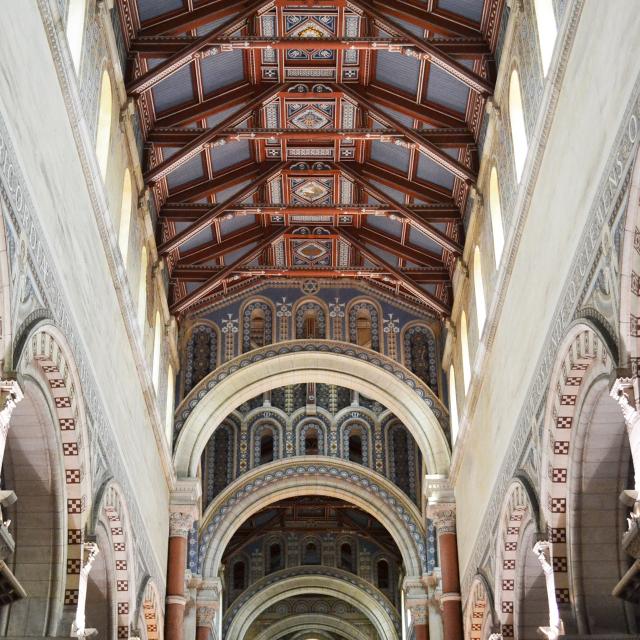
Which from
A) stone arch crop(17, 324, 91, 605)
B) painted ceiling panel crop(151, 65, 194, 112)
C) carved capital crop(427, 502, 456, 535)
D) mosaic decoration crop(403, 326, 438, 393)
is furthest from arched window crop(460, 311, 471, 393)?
stone arch crop(17, 324, 91, 605)

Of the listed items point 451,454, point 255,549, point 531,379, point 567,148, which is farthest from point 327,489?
point 567,148

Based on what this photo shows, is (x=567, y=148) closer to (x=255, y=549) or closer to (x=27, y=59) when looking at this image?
(x=27, y=59)

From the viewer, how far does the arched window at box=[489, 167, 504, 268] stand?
61.6 feet

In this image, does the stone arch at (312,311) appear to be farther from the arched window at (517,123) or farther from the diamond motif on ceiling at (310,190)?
the arched window at (517,123)

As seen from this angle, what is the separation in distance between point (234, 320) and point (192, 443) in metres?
3.12

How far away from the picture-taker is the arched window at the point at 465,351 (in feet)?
73.4

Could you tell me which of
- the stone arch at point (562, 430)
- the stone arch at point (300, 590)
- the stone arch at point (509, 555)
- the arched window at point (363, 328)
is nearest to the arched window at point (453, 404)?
the arched window at point (363, 328)

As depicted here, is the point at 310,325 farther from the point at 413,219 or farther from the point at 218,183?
the point at 218,183

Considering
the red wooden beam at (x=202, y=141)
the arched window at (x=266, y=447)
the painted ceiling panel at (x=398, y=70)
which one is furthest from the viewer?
the arched window at (x=266, y=447)

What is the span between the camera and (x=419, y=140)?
20.5m

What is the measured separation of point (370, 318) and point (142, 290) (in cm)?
698

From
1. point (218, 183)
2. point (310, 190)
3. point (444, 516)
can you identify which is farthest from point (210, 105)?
point (444, 516)

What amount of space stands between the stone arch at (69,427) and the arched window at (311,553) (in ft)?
69.9

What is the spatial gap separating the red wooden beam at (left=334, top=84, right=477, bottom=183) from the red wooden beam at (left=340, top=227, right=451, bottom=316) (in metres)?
4.31
